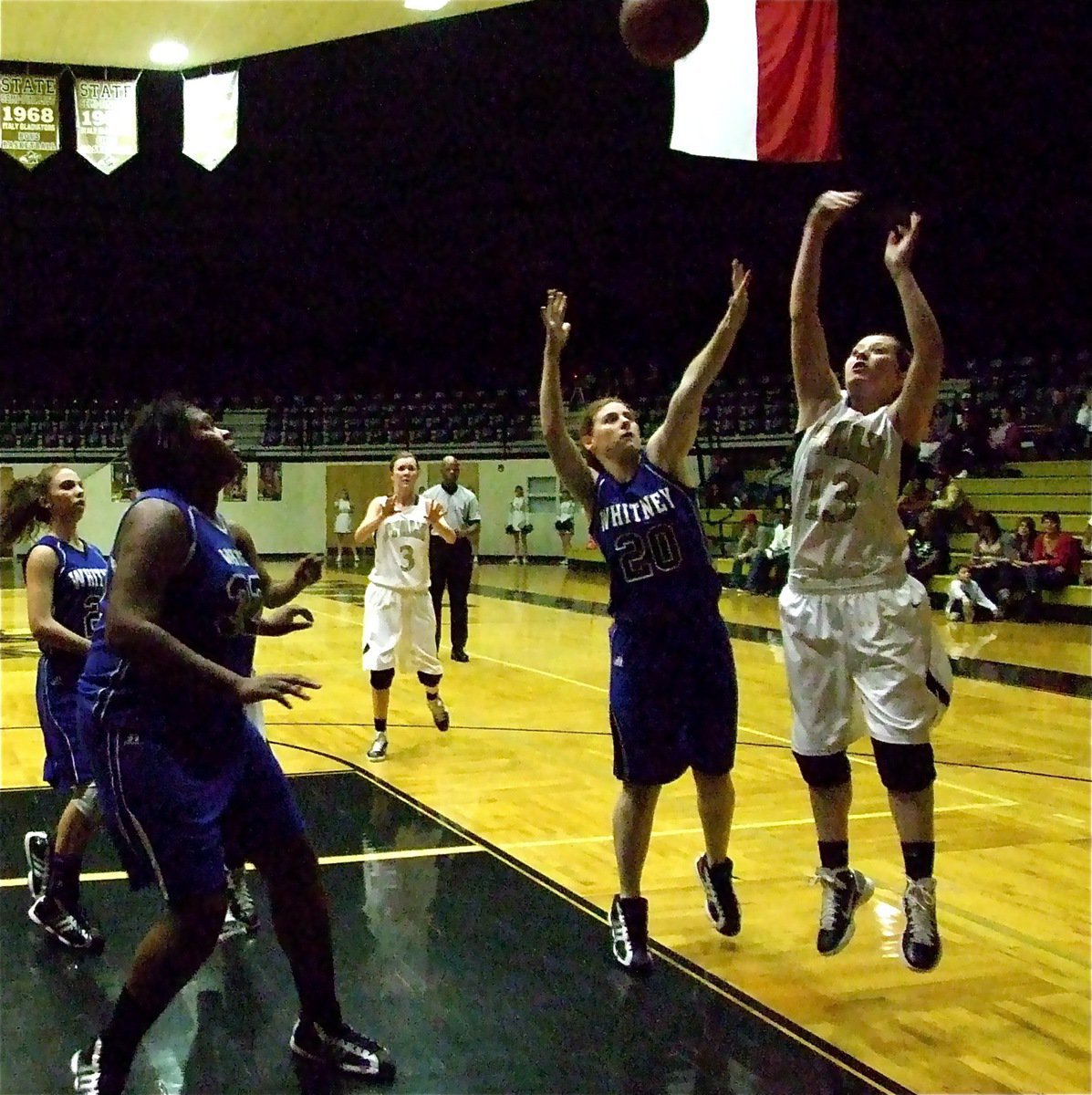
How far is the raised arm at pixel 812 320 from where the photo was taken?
11.2ft

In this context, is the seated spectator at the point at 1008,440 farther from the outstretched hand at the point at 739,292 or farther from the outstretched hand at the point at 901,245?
the outstretched hand at the point at 901,245

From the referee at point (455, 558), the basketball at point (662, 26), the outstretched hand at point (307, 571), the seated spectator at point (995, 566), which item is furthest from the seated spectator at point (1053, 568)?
the outstretched hand at point (307, 571)

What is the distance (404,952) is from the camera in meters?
3.79

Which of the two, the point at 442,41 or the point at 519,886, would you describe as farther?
the point at 442,41

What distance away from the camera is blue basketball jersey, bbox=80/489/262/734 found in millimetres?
2664

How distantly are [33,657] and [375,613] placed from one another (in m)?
5.40

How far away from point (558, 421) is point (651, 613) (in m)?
A: 0.62

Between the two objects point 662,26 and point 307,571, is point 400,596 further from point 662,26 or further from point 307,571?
point 307,571

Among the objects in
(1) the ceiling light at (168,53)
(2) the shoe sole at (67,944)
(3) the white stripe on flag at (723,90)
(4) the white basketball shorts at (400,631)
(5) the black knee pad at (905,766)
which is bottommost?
(2) the shoe sole at (67,944)

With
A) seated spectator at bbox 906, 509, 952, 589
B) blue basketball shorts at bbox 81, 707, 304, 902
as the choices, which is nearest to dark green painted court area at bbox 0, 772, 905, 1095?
blue basketball shorts at bbox 81, 707, 304, 902

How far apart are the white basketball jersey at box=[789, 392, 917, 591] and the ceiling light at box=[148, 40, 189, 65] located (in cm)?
899

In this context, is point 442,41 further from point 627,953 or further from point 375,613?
point 627,953

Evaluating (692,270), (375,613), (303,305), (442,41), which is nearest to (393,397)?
(303,305)

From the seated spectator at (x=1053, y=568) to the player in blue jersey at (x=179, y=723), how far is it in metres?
11.5
